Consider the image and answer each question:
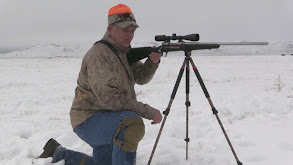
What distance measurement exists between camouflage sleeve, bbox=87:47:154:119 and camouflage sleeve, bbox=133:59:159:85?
35.9 inches

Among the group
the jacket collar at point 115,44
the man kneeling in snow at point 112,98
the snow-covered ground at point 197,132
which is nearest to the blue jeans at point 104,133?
the man kneeling in snow at point 112,98

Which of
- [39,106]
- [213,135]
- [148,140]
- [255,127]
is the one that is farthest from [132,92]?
[39,106]

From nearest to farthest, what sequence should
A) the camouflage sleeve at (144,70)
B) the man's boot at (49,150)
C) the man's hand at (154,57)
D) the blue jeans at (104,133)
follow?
the blue jeans at (104,133)
the man's hand at (154,57)
the camouflage sleeve at (144,70)
the man's boot at (49,150)

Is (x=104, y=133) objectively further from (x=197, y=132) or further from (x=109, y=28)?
(x=197, y=132)

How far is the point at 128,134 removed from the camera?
9.99ft

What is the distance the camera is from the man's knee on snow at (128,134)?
10.0ft

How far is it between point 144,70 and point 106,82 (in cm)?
119

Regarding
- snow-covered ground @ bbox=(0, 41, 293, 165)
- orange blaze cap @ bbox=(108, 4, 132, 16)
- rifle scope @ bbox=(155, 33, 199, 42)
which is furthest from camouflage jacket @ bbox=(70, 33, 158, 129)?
snow-covered ground @ bbox=(0, 41, 293, 165)

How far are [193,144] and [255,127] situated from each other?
161 cm

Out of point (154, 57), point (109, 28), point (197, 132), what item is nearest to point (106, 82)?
point (109, 28)

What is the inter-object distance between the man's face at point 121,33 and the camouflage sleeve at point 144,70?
0.69 m

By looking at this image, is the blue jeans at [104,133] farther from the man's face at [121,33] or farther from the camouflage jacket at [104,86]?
the man's face at [121,33]

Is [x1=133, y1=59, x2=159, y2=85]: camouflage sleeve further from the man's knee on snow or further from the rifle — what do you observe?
the man's knee on snow

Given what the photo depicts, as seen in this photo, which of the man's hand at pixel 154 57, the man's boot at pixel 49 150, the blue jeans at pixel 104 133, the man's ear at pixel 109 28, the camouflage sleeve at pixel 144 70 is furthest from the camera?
the man's boot at pixel 49 150
